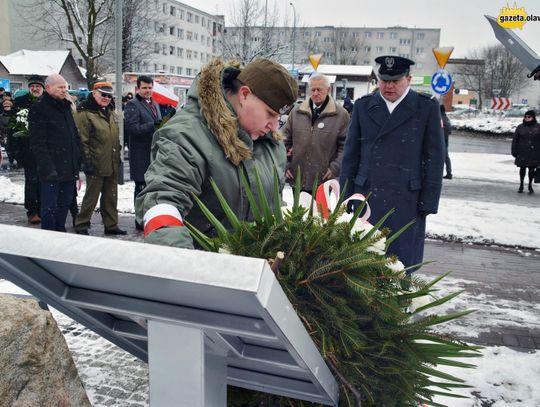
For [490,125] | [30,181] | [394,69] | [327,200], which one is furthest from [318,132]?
[490,125]

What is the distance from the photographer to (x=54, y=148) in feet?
20.7

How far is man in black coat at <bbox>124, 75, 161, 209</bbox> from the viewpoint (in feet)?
24.1

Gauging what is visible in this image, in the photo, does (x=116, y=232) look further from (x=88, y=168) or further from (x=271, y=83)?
(x=271, y=83)

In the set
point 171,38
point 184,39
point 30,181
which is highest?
point 184,39

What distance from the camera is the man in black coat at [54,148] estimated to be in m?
6.18

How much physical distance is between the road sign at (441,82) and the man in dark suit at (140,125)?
22.8ft

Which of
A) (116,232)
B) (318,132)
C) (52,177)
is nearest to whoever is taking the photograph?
(318,132)

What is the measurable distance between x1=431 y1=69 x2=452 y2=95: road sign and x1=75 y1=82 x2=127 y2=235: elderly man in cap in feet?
25.1

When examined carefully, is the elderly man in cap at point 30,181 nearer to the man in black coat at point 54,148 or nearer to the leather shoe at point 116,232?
the leather shoe at point 116,232

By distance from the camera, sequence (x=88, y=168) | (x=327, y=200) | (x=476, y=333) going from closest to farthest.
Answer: (x=327, y=200) < (x=476, y=333) < (x=88, y=168)

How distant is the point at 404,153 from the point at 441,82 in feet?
28.9

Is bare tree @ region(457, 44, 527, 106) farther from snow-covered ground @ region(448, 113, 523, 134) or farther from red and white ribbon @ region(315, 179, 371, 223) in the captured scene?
red and white ribbon @ region(315, 179, 371, 223)

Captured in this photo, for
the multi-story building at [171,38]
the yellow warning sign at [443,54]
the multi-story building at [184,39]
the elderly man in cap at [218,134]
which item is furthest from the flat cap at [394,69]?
the multi-story building at [184,39]

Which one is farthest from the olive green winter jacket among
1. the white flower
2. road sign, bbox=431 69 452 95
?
road sign, bbox=431 69 452 95
